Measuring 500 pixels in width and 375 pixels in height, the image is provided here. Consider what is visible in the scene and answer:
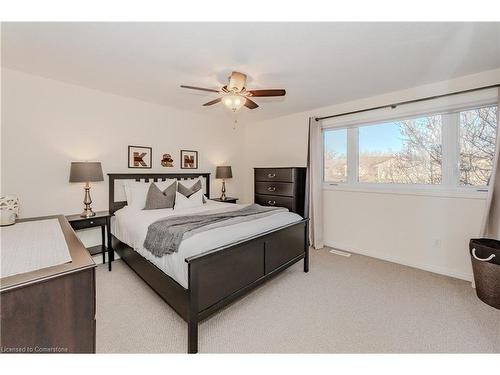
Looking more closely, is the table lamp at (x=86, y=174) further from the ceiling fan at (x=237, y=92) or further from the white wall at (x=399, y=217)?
the white wall at (x=399, y=217)

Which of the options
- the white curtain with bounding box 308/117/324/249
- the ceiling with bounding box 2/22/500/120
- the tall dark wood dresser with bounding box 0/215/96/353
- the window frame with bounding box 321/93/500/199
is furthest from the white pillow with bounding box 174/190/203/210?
the window frame with bounding box 321/93/500/199

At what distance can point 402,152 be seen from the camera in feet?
11.0

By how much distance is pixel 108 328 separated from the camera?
1.93 meters

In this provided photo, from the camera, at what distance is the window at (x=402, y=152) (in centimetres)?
307

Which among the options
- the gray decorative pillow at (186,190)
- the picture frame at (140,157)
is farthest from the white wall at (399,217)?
the picture frame at (140,157)

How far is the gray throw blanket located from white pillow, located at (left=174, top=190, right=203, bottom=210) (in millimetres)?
907

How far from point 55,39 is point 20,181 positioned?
1721 mm

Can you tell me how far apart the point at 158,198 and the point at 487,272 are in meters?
3.82

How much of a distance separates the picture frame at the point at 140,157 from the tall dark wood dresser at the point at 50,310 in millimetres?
2711

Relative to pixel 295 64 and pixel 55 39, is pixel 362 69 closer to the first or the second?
pixel 295 64

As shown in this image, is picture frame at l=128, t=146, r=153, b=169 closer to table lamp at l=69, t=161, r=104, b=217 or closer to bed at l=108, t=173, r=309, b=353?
table lamp at l=69, t=161, r=104, b=217

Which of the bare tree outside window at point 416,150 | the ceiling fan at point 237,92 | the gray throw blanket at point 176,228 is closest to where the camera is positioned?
the gray throw blanket at point 176,228

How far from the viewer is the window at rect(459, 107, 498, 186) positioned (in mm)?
2678
